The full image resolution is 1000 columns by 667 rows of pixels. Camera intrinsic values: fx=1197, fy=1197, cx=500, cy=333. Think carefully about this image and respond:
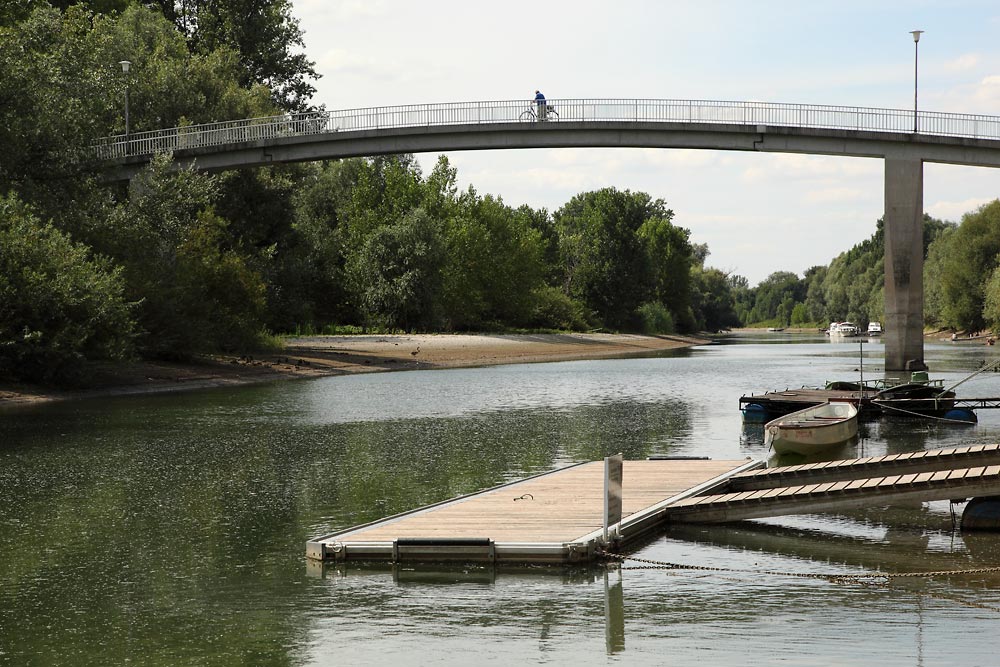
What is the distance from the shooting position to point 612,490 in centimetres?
1555

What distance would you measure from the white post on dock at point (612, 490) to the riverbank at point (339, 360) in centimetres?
3018

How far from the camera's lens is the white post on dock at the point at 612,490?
1512cm

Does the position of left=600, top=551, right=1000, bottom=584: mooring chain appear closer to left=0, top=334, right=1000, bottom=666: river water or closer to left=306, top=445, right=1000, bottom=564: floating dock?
left=0, top=334, right=1000, bottom=666: river water

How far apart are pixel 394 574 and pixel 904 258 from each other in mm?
45969

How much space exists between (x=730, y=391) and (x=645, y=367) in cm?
2161

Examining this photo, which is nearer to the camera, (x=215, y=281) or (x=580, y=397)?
(x=580, y=397)

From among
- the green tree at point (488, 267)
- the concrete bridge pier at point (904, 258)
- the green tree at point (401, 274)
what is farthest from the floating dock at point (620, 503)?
the green tree at point (488, 267)

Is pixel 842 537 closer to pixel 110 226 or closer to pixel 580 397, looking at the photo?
pixel 580 397

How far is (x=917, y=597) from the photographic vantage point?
13.6 metres

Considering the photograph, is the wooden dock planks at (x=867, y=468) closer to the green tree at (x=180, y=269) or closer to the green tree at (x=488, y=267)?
the green tree at (x=180, y=269)

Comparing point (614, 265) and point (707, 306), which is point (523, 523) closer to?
point (614, 265)

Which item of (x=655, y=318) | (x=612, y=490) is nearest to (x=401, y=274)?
(x=655, y=318)

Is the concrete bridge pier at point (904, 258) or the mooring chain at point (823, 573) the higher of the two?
the concrete bridge pier at point (904, 258)

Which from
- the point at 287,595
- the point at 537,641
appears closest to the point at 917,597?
the point at 537,641
